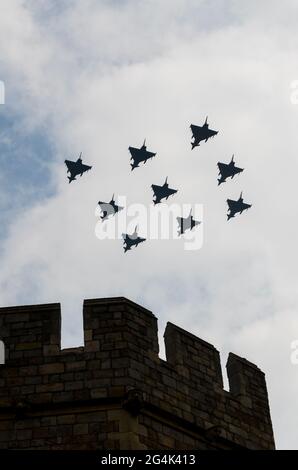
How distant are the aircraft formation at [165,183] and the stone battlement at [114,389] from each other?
2100cm

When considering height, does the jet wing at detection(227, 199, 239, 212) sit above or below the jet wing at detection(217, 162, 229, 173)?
below

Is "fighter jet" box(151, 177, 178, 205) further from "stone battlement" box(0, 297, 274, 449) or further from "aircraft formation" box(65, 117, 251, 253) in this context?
"stone battlement" box(0, 297, 274, 449)

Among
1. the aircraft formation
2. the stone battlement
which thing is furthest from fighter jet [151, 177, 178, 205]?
the stone battlement

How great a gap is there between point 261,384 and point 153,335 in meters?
2.25

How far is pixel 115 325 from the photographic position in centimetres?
1221

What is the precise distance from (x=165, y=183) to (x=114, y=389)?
2482 cm

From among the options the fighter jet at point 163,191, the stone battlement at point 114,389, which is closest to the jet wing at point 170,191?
the fighter jet at point 163,191

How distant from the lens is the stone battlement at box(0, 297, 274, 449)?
1122 cm

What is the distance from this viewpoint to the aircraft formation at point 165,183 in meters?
34.3

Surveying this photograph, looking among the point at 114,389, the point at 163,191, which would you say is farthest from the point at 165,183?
the point at 114,389

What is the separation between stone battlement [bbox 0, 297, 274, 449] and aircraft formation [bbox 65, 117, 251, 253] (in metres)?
21.0

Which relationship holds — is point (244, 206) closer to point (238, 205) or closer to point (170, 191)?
point (238, 205)
